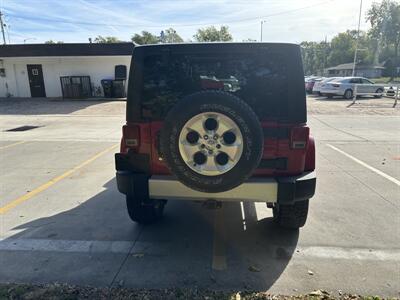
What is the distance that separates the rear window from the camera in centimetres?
290

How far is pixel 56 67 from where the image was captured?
22250 millimetres

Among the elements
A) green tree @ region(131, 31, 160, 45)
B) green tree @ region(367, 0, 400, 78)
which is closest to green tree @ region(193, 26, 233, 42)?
green tree @ region(131, 31, 160, 45)

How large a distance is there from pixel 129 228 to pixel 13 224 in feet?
5.00

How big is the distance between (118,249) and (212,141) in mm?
1665

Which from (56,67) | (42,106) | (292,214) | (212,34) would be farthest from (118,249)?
(212,34)

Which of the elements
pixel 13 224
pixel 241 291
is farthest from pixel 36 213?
pixel 241 291

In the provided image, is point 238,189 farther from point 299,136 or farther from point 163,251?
point 163,251

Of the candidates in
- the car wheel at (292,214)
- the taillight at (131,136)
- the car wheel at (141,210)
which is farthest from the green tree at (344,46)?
the taillight at (131,136)

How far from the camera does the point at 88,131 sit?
10.9 metres

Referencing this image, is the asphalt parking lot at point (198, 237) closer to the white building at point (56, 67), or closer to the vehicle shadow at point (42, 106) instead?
the vehicle shadow at point (42, 106)

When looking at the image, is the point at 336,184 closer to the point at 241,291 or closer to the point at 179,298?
the point at 241,291

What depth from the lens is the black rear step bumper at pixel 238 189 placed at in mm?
2859

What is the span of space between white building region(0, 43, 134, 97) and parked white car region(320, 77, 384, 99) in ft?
49.0

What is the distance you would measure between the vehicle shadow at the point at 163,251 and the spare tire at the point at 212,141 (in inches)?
33.7
